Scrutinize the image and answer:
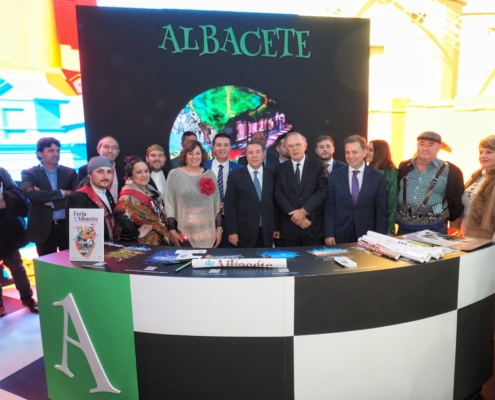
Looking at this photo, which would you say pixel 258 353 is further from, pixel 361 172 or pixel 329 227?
pixel 361 172

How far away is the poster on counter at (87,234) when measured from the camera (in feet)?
5.93

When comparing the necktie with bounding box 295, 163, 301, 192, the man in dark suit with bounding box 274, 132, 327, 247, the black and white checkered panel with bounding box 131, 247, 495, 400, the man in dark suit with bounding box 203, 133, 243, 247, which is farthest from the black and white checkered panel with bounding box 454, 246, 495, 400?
the man in dark suit with bounding box 203, 133, 243, 247

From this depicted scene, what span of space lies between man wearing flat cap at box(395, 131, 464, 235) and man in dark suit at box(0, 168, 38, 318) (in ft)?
10.4

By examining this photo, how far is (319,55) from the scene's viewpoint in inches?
169

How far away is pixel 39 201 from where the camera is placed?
122 inches

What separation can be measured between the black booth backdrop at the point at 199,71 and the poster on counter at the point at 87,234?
2.33 metres

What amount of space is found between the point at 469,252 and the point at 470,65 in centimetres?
1145

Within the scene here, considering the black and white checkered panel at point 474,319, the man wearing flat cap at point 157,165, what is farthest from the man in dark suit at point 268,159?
the black and white checkered panel at point 474,319

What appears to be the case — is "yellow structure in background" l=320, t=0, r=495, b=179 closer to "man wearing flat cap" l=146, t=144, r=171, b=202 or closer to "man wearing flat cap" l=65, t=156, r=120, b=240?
"man wearing flat cap" l=146, t=144, r=171, b=202

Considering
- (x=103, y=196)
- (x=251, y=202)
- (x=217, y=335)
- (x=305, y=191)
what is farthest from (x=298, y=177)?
(x=217, y=335)

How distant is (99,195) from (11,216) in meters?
1.53

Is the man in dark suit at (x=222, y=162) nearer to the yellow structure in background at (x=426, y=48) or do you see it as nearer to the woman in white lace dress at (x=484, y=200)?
the woman in white lace dress at (x=484, y=200)

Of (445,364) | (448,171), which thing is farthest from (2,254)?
(448,171)

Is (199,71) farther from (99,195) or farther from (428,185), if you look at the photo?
(428,185)
